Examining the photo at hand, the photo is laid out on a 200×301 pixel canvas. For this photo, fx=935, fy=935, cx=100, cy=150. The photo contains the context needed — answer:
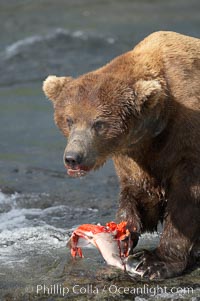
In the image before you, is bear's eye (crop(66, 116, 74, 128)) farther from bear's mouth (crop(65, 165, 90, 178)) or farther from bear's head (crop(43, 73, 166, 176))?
bear's mouth (crop(65, 165, 90, 178))

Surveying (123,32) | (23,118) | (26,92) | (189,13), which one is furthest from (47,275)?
(189,13)

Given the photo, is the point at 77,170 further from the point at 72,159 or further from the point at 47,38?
the point at 47,38

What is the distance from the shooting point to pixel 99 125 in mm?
6605

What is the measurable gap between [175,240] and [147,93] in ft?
3.81

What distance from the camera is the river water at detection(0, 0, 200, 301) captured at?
6746mm

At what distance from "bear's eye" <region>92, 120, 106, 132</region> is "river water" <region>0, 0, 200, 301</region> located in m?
1.10

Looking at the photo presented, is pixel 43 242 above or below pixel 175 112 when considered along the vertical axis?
below

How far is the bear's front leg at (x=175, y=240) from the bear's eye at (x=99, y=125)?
77 cm

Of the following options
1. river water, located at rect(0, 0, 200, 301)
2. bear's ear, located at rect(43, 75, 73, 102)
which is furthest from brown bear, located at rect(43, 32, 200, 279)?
river water, located at rect(0, 0, 200, 301)

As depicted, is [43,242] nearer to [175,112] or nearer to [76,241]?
[76,241]

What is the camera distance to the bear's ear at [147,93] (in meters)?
6.61

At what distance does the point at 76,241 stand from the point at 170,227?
2.42 ft

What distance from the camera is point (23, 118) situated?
13.4 m

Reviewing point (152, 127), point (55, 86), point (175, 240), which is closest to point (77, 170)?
point (152, 127)
